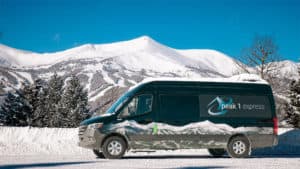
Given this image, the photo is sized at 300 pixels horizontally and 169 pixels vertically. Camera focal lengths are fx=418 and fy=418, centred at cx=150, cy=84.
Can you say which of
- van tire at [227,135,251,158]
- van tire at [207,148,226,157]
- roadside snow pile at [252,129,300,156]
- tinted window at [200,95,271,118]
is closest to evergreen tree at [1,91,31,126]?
roadside snow pile at [252,129,300,156]

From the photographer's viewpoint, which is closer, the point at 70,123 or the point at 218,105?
the point at 218,105

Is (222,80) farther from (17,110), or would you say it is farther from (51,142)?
(17,110)

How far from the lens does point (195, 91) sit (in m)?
14.0

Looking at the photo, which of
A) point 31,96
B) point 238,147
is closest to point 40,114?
point 31,96

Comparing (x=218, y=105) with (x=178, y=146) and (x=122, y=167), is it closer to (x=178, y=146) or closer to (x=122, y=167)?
(x=178, y=146)

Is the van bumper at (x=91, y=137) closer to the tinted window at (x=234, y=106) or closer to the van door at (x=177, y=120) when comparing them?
the van door at (x=177, y=120)

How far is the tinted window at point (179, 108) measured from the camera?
13469 millimetres

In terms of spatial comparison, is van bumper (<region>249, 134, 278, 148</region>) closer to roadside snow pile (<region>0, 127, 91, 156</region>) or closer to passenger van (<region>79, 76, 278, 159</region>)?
passenger van (<region>79, 76, 278, 159</region>)

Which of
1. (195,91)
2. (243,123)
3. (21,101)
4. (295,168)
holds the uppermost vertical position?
(21,101)

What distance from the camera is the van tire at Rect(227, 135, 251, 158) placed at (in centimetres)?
1405

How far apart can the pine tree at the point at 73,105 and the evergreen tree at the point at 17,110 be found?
402 centimetres

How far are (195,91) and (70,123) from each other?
34.6 metres

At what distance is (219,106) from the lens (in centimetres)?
1405

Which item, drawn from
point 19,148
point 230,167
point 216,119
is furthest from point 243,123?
point 19,148
